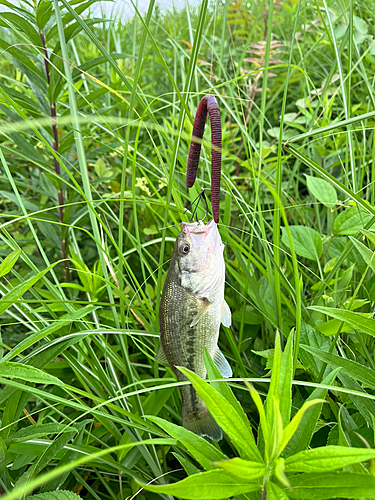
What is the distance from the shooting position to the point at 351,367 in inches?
33.3

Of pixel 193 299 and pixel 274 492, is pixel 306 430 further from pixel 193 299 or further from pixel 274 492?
pixel 193 299

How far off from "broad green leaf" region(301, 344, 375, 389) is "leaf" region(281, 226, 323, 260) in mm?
476

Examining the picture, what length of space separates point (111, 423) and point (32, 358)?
0.92 ft

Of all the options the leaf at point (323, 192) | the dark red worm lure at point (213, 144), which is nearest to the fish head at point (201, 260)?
the dark red worm lure at point (213, 144)

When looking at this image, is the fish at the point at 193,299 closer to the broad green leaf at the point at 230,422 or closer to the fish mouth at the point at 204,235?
the fish mouth at the point at 204,235

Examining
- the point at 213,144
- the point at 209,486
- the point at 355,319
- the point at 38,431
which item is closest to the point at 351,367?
the point at 355,319

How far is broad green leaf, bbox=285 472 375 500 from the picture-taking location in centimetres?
55

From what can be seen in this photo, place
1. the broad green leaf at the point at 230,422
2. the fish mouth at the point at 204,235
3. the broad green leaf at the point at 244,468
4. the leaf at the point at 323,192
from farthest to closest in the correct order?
1. the leaf at the point at 323,192
2. the fish mouth at the point at 204,235
3. the broad green leaf at the point at 230,422
4. the broad green leaf at the point at 244,468

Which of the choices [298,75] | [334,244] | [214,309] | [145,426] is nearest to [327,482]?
[214,309]

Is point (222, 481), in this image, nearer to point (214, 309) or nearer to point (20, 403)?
point (214, 309)

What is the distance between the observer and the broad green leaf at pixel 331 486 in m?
0.55

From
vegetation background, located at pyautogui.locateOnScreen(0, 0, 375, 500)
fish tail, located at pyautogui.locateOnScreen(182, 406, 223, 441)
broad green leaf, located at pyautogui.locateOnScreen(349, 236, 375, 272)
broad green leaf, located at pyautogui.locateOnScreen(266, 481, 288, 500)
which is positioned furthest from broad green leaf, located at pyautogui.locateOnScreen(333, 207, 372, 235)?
broad green leaf, located at pyautogui.locateOnScreen(266, 481, 288, 500)

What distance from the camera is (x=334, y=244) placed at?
140 cm

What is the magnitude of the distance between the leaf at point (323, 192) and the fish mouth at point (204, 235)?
70cm
